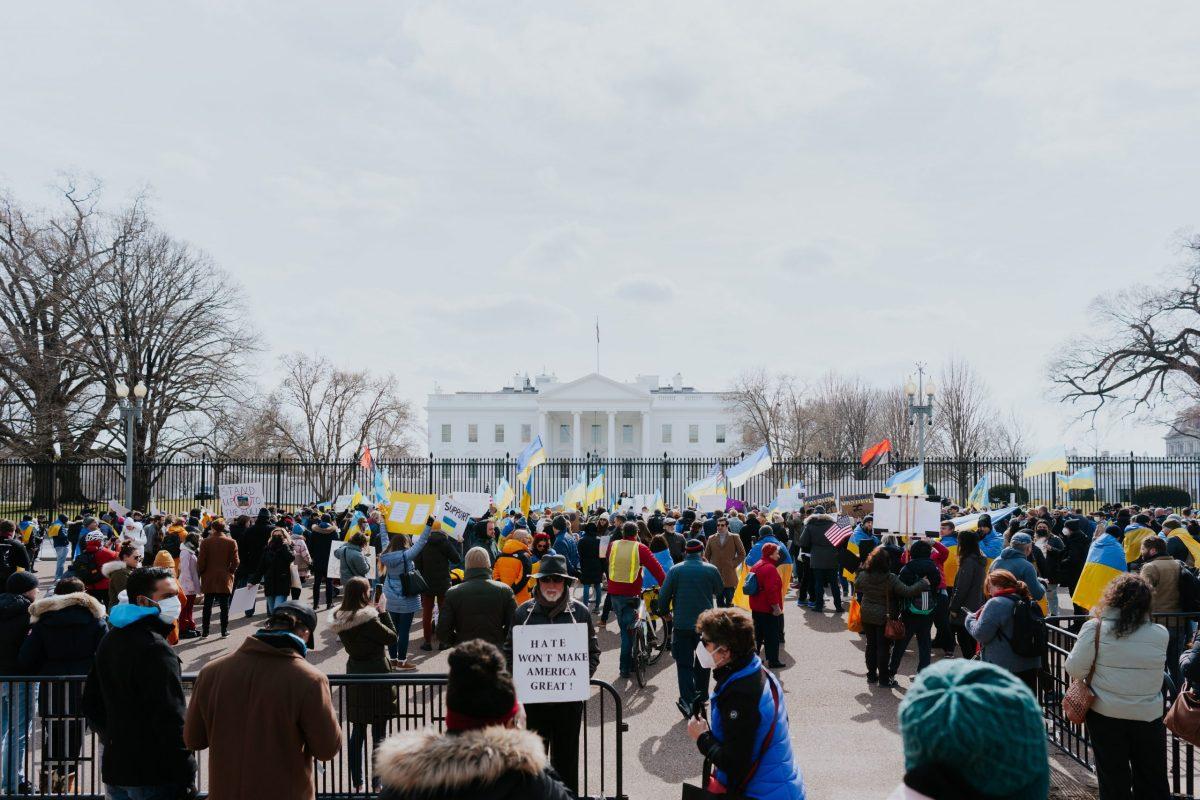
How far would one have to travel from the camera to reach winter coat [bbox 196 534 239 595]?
1279 centimetres

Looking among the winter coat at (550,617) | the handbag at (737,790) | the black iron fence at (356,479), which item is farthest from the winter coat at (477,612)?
the black iron fence at (356,479)

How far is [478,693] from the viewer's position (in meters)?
2.94

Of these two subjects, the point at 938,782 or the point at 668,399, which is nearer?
the point at 938,782

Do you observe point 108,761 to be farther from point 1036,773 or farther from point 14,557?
point 14,557

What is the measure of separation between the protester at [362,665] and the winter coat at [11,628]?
250cm

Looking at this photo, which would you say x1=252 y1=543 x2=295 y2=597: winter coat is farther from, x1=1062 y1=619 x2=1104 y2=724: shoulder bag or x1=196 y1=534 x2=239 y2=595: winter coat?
x1=1062 y1=619 x2=1104 y2=724: shoulder bag

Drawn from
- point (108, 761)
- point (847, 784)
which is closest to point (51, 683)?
point (108, 761)

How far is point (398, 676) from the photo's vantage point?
601cm

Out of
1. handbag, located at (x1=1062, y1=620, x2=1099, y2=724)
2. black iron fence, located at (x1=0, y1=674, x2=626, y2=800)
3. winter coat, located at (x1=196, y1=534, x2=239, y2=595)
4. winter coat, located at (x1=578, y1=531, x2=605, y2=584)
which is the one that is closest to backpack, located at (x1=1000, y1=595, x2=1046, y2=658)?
→ handbag, located at (x1=1062, y1=620, x2=1099, y2=724)

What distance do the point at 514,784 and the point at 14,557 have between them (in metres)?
11.6

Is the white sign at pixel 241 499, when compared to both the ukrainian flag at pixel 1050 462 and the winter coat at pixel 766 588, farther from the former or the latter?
the ukrainian flag at pixel 1050 462

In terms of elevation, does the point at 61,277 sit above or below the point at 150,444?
above

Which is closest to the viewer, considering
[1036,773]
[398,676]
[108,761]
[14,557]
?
[1036,773]

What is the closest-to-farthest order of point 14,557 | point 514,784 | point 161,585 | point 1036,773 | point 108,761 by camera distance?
point 1036,773
point 514,784
point 108,761
point 161,585
point 14,557
